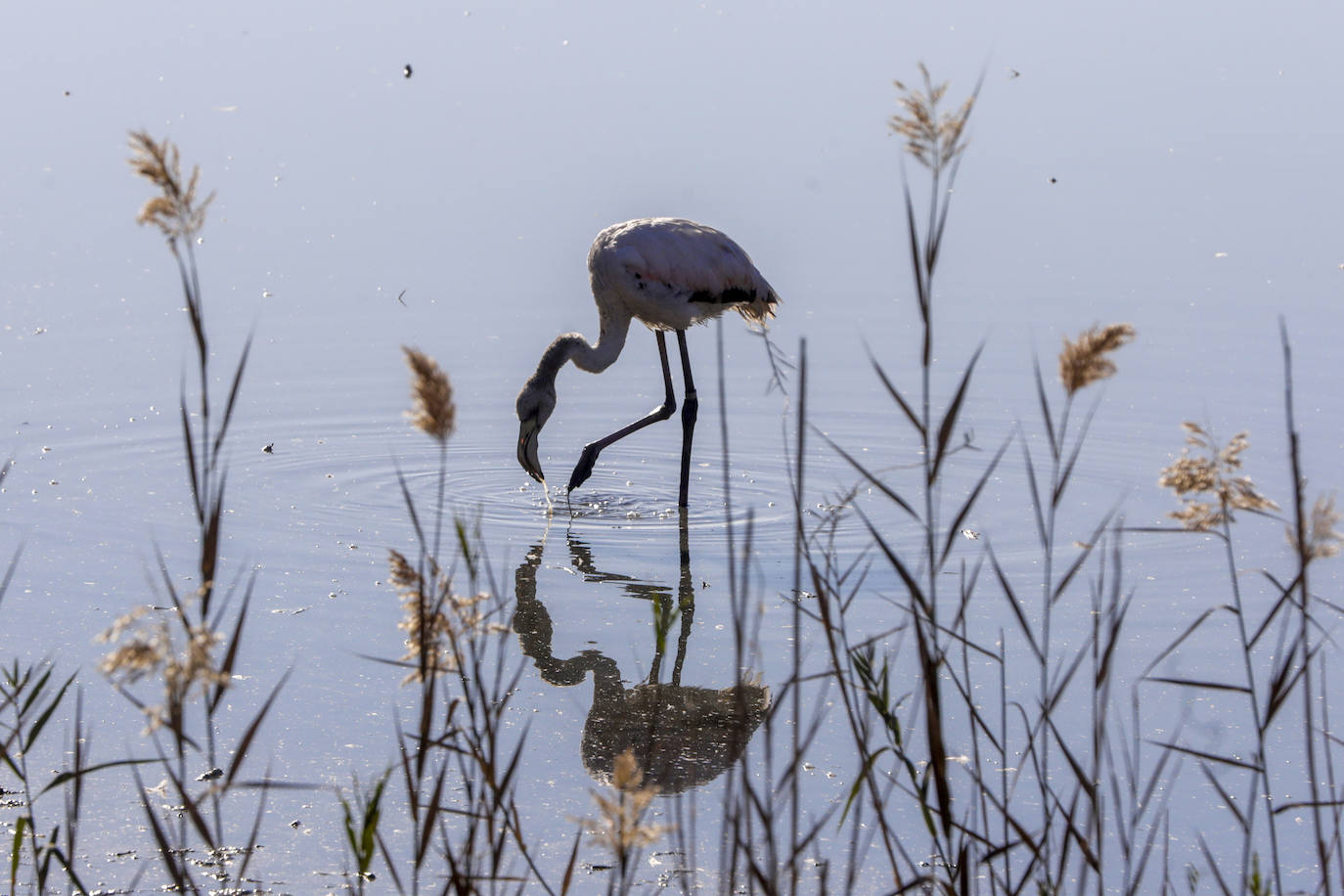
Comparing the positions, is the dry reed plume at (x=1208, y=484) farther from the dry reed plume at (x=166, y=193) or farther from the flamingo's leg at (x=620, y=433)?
the flamingo's leg at (x=620, y=433)

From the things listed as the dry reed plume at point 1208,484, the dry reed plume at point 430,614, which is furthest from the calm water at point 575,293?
the dry reed plume at point 1208,484

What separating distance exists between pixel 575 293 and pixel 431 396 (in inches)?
320

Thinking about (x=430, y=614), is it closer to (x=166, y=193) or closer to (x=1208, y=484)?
(x=166, y=193)

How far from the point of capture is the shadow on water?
4.10 m

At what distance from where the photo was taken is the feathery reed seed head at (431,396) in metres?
2.14

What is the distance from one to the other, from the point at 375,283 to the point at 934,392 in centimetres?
383

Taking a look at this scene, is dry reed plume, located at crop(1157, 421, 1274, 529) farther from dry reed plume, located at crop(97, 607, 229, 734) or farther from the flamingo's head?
the flamingo's head

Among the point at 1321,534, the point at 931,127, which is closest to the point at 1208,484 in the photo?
the point at 1321,534

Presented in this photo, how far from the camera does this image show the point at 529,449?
7.14 meters

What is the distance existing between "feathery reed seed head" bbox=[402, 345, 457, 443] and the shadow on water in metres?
1.54

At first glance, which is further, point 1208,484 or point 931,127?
point 1208,484

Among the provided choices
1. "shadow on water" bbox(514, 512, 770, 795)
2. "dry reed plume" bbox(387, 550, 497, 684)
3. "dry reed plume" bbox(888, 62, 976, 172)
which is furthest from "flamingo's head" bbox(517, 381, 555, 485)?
"dry reed plume" bbox(888, 62, 976, 172)

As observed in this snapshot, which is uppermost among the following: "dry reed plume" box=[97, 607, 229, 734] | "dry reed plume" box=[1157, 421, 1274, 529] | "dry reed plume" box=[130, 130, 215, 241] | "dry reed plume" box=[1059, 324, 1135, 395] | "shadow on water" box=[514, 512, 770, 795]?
"dry reed plume" box=[130, 130, 215, 241]

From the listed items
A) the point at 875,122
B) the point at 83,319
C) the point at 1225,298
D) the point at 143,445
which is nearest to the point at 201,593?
the point at 143,445
